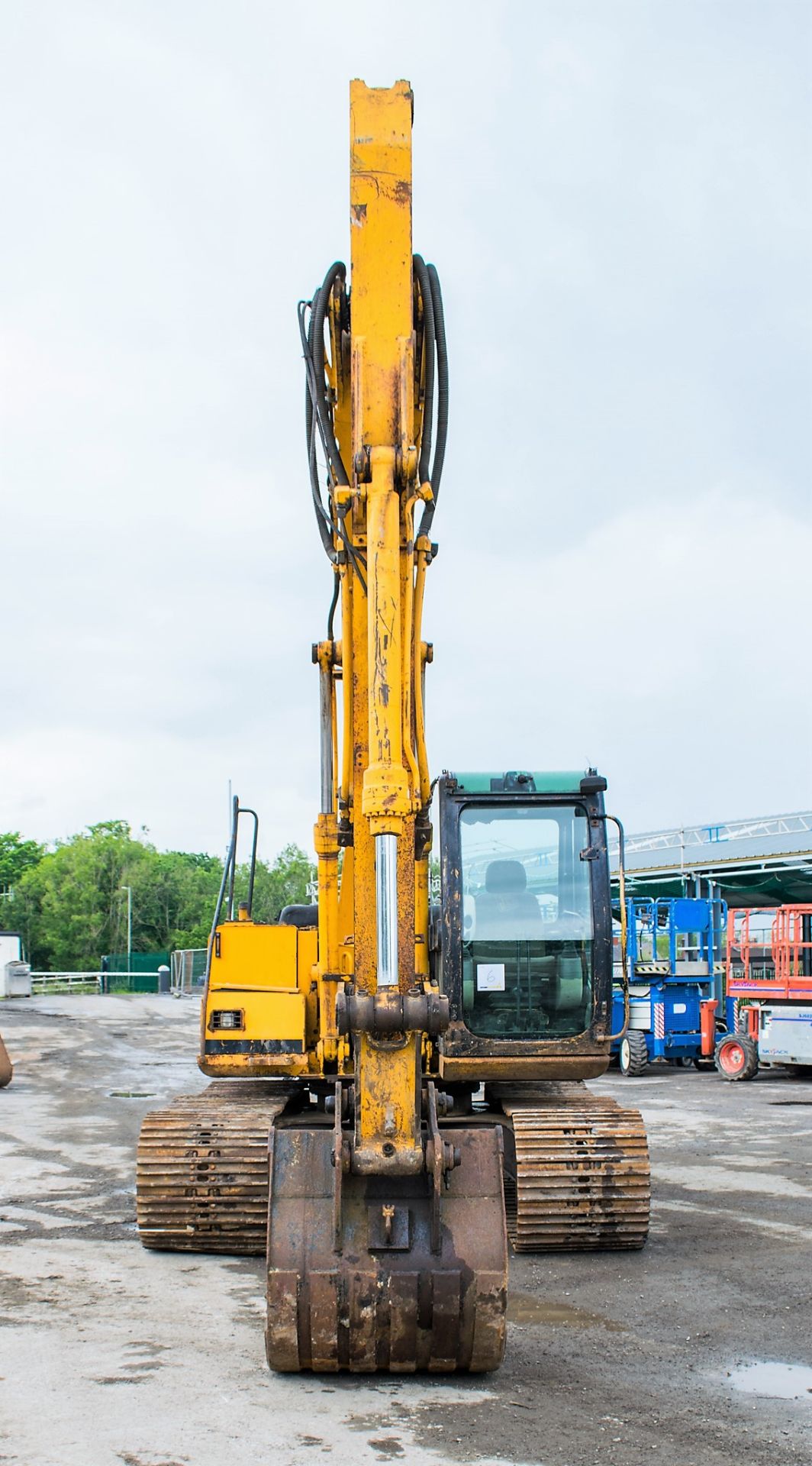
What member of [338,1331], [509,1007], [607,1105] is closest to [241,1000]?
[509,1007]

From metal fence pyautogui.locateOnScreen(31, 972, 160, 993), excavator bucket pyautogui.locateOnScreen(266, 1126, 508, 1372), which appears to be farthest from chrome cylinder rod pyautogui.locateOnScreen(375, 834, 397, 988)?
metal fence pyautogui.locateOnScreen(31, 972, 160, 993)

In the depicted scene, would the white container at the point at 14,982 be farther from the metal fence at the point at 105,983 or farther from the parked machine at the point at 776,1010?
the parked machine at the point at 776,1010

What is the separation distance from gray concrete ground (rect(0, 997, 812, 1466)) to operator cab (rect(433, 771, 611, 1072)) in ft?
4.46

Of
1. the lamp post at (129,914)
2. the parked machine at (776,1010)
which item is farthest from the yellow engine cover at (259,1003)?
the lamp post at (129,914)

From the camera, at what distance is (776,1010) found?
19688 millimetres

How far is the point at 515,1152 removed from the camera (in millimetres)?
8180

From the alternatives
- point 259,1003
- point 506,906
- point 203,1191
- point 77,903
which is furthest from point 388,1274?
point 77,903

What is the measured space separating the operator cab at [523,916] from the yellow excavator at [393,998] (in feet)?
0.04

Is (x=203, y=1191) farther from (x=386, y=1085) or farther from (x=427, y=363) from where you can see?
(x=427, y=363)

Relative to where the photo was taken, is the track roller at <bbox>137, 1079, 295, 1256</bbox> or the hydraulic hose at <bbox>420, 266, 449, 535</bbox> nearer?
the hydraulic hose at <bbox>420, 266, 449, 535</bbox>

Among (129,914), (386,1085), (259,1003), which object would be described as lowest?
(386,1085)

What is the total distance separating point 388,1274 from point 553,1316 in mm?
1729

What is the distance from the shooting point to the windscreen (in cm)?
855

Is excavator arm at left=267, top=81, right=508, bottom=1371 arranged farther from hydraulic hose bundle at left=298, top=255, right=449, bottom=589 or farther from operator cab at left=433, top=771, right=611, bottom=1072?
operator cab at left=433, top=771, right=611, bottom=1072
